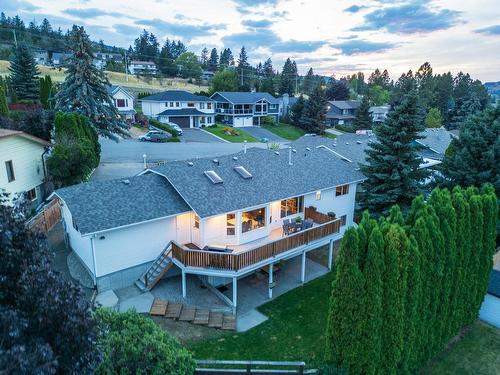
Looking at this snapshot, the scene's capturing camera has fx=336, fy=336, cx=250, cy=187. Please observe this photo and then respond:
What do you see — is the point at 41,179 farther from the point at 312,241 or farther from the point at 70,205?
the point at 312,241

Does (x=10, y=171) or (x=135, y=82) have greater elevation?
(x=135, y=82)

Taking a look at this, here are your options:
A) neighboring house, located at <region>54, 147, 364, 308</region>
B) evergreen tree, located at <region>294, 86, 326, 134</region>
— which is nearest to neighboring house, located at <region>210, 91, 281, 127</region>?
evergreen tree, located at <region>294, 86, 326, 134</region>

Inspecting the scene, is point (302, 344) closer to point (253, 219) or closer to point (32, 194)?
point (253, 219)

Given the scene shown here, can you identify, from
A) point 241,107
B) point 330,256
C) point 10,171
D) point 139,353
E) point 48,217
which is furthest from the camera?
point 241,107

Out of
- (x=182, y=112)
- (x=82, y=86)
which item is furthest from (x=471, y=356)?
(x=182, y=112)

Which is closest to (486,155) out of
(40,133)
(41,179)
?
(41,179)

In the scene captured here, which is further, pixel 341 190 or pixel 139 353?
pixel 341 190

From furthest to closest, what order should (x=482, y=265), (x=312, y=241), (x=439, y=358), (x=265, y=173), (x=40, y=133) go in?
1. (x=40, y=133)
2. (x=265, y=173)
3. (x=312, y=241)
4. (x=482, y=265)
5. (x=439, y=358)
